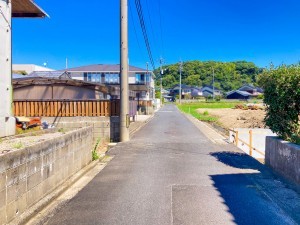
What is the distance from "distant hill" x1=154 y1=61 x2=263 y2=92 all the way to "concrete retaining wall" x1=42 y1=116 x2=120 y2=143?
13906cm

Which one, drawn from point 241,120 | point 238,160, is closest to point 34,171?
point 238,160

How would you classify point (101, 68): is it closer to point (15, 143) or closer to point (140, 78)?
point (140, 78)

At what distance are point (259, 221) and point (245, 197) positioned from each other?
4.54ft

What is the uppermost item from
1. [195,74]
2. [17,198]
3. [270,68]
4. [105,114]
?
[195,74]

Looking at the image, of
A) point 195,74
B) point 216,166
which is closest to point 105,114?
point 216,166

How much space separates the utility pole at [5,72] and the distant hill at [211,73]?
5769 inches

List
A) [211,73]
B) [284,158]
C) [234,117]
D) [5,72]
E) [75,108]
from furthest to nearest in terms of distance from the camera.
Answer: [211,73]
[234,117]
[75,108]
[284,158]
[5,72]

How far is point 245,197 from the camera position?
6.79 m

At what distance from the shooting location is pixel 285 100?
9312 mm

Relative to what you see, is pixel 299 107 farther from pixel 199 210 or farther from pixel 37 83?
pixel 37 83

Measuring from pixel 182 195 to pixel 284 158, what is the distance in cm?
340

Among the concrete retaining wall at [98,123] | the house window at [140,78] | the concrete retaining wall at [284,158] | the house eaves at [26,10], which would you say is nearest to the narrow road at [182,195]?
the concrete retaining wall at [284,158]

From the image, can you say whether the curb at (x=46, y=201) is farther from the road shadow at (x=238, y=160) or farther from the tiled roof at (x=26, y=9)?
the tiled roof at (x=26, y=9)

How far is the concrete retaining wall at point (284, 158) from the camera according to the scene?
7.60 m
